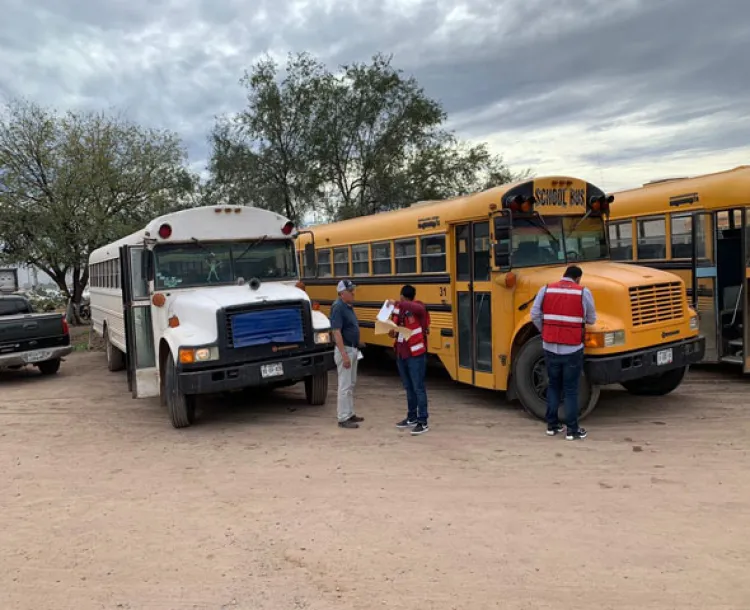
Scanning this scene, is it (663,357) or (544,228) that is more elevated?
(544,228)

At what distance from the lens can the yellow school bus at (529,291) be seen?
6.39 metres

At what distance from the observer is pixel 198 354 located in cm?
691

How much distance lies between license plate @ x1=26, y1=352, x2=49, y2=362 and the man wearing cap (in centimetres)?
689

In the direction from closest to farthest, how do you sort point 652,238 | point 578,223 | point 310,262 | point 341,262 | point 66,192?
point 578,223 → point 652,238 → point 341,262 → point 310,262 → point 66,192

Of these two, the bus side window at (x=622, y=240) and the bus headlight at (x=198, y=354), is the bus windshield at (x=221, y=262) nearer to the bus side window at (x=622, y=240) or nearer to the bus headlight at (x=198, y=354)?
the bus headlight at (x=198, y=354)

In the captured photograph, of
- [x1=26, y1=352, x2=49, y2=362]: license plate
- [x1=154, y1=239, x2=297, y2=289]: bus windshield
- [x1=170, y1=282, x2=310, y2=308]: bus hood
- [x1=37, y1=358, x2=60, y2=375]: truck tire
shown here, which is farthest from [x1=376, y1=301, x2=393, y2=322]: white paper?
[x1=37, y1=358, x2=60, y2=375]: truck tire

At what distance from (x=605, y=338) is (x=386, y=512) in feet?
9.69

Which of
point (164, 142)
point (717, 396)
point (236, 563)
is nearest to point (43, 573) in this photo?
point (236, 563)

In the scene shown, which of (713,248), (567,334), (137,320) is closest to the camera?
(567,334)

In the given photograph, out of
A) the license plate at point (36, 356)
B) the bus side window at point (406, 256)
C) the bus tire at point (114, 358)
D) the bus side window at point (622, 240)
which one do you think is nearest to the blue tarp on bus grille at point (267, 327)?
the bus side window at point (406, 256)

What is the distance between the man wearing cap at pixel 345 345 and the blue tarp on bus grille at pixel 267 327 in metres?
0.55

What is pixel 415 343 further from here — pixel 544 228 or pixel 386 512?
pixel 386 512

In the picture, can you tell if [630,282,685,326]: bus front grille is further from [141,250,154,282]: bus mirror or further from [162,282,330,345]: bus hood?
[141,250,154,282]: bus mirror

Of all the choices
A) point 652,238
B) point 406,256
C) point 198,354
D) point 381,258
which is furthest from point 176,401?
point 652,238
